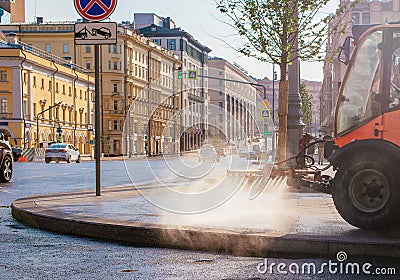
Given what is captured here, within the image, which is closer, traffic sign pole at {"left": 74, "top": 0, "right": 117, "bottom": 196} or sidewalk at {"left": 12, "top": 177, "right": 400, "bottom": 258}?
sidewalk at {"left": 12, "top": 177, "right": 400, "bottom": 258}

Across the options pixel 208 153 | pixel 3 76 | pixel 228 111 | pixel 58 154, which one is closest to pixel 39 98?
pixel 3 76

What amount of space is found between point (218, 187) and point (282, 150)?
325cm

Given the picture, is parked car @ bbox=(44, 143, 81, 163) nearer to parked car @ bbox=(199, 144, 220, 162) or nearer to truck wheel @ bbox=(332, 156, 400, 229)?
parked car @ bbox=(199, 144, 220, 162)

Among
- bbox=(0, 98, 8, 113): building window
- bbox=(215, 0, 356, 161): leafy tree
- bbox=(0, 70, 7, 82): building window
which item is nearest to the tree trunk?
bbox=(215, 0, 356, 161): leafy tree

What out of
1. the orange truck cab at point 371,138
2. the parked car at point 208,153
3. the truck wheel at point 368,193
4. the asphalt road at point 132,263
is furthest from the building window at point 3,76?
the truck wheel at point 368,193

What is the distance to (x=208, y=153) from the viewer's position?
14.6m

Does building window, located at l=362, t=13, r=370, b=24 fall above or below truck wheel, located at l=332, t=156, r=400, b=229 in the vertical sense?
above

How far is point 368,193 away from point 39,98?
234 ft

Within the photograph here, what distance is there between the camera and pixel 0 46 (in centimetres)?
7150

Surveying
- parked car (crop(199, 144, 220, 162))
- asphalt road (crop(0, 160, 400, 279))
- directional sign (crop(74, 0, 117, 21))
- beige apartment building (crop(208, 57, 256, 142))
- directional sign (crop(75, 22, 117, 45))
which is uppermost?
directional sign (crop(74, 0, 117, 21))

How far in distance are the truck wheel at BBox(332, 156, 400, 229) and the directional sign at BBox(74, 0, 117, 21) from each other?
5.65 metres

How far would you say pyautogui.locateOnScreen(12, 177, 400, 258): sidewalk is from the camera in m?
6.79

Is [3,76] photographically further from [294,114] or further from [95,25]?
[95,25]

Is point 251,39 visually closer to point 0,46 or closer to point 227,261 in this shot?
point 227,261
